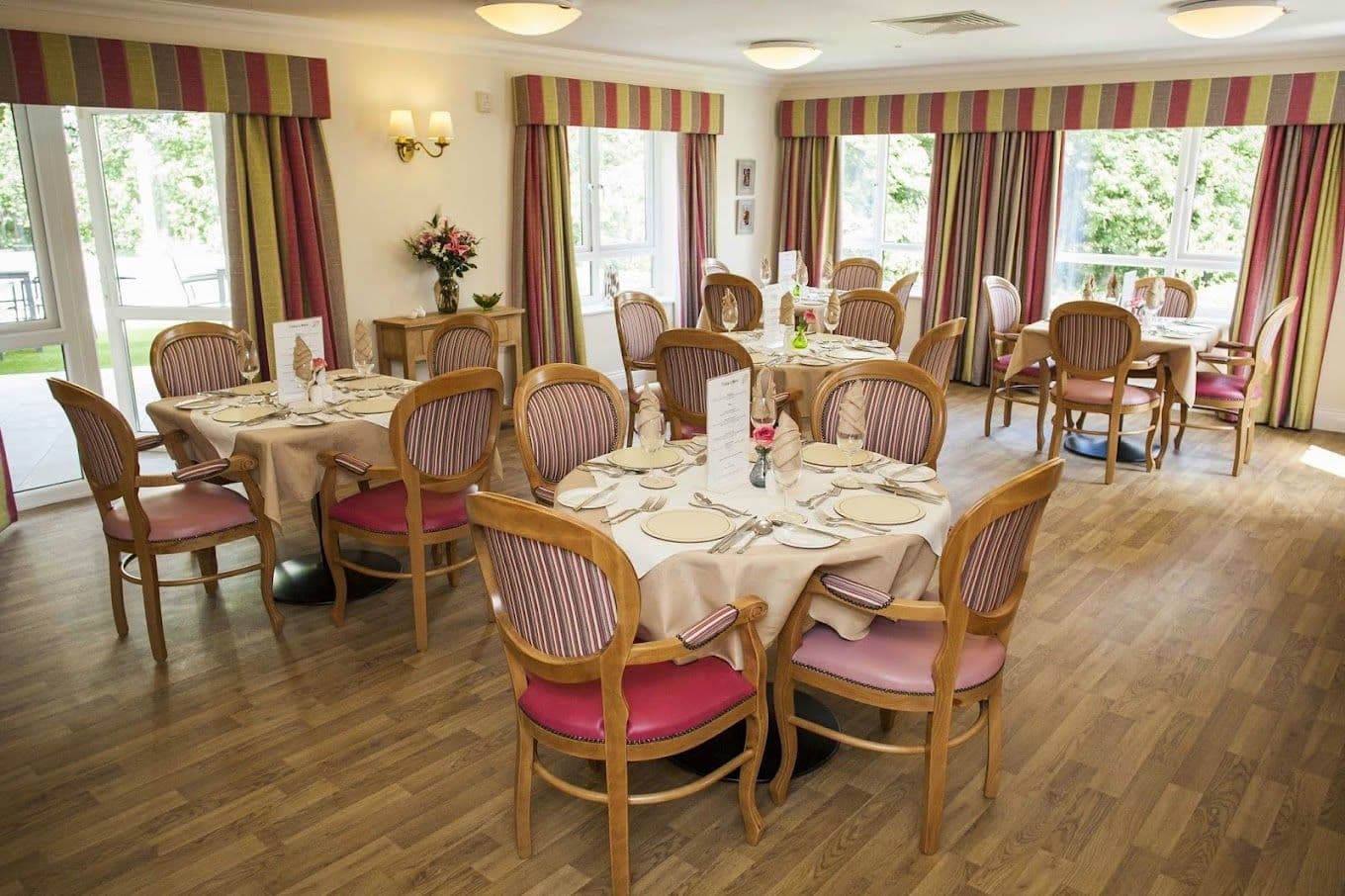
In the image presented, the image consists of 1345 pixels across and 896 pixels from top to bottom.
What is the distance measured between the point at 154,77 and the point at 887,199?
5.78 meters

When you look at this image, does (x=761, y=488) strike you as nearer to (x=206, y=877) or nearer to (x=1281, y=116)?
(x=206, y=877)

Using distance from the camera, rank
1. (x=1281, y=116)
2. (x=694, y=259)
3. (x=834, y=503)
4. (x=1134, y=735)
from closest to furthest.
Answer: (x=834, y=503) → (x=1134, y=735) → (x=1281, y=116) → (x=694, y=259)

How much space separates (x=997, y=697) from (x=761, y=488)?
0.84m

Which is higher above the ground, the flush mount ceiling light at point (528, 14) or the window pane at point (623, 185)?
the flush mount ceiling light at point (528, 14)

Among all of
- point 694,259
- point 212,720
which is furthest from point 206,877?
point 694,259

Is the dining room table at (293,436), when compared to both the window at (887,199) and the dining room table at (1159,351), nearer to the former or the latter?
the dining room table at (1159,351)

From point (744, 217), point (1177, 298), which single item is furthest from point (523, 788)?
point (744, 217)

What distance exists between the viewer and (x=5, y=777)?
2773 millimetres

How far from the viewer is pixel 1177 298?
6445 mm

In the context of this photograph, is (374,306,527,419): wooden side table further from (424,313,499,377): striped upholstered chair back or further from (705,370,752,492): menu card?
(705,370,752,492): menu card

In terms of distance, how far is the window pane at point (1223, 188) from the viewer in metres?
6.77

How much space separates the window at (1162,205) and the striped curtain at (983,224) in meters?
0.27

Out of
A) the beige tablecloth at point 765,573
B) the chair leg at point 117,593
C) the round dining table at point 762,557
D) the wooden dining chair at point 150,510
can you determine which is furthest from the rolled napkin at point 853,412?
the chair leg at point 117,593

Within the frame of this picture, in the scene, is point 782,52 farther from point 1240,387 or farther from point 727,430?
point 727,430
